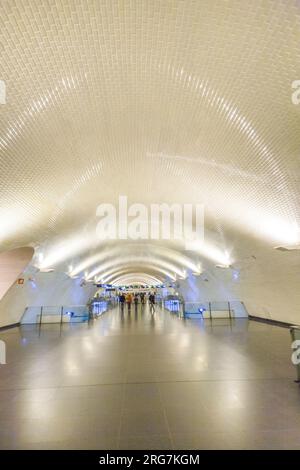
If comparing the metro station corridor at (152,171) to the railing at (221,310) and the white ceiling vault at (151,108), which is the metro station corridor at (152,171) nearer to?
the white ceiling vault at (151,108)

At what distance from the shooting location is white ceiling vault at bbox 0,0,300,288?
3586mm

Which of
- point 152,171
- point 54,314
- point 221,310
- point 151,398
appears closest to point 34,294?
point 54,314

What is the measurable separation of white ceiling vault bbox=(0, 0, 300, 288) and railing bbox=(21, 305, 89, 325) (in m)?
9.53

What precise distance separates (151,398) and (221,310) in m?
14.9

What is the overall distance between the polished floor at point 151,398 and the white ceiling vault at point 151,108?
3.64 metres

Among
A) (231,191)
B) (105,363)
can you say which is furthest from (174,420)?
(231,191)

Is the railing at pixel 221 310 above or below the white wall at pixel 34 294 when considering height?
below

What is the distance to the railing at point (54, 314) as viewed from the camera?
17.6 meters

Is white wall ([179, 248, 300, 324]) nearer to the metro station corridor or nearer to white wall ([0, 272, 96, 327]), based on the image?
the metro station corridor

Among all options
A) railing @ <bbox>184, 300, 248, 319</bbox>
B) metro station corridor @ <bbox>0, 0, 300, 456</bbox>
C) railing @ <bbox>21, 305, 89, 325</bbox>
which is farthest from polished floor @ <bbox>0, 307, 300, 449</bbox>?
railing @ <bbox>184, 300, 248, 319</bbox>

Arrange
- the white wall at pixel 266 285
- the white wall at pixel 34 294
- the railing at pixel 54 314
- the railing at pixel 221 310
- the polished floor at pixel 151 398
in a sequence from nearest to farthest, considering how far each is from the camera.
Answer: the polished floor at pixel 151 398, the white wall at pixel 266 285, the white wall at pixel 34 294, the railing at pixel 54 314, the railing at pixel 221 310

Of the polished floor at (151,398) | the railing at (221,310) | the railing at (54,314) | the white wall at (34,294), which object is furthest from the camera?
the railing at (221,310)

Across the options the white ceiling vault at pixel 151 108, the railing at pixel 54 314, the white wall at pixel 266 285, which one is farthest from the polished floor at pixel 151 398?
the railing at pixel 54 314

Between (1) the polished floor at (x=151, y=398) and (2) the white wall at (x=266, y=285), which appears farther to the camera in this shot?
(2) the white wall at (x=266, y=285)
